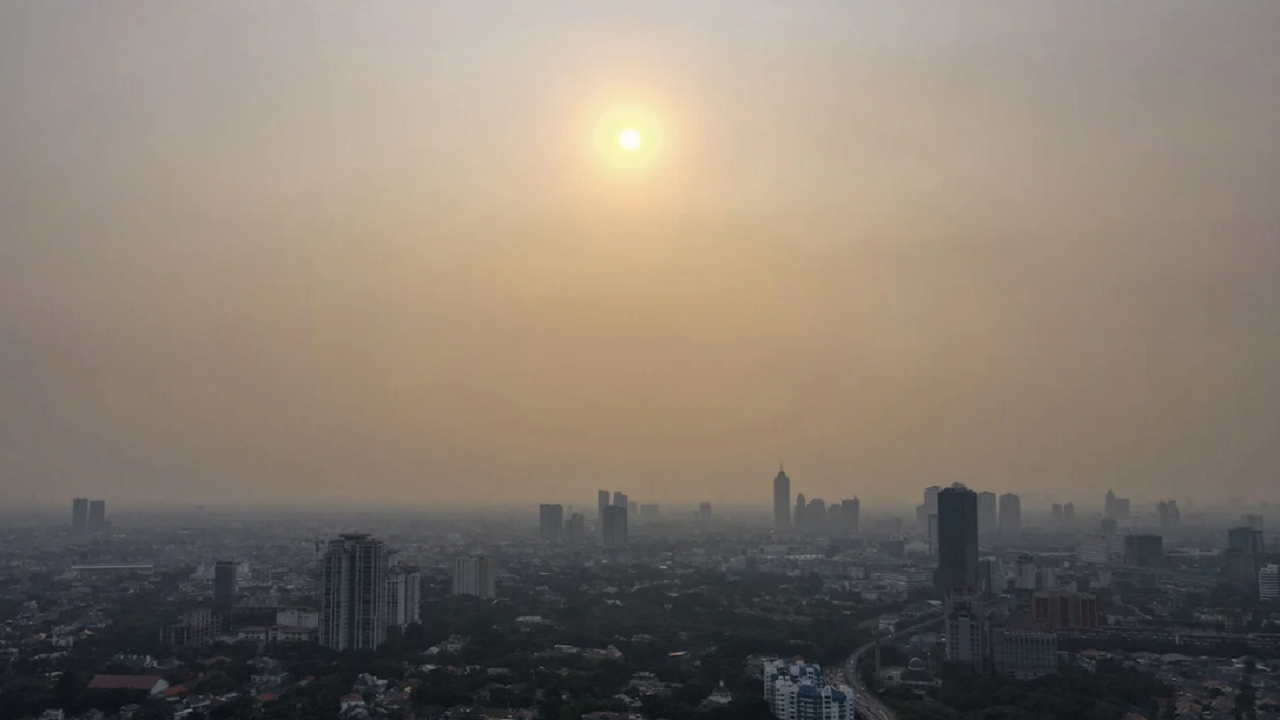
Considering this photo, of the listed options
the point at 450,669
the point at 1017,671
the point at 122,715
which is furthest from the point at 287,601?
the point at 1017,671

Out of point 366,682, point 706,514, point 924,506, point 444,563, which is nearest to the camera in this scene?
point 366,682

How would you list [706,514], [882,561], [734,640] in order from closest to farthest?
[734,640] → [882,561] → [706,514]

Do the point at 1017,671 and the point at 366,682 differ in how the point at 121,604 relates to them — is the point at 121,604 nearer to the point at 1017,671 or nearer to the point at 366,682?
the point at 366,682

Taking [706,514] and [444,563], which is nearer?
[444,563]

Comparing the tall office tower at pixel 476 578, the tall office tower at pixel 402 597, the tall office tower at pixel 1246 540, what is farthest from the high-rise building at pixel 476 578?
the tall office tower at pixel 1246 540

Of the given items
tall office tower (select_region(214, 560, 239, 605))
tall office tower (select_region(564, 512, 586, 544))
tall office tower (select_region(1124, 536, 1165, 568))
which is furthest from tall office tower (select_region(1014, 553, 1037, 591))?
tall office tower (select_region(564, 512, 586, 544))

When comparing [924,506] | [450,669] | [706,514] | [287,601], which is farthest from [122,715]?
[706,514]

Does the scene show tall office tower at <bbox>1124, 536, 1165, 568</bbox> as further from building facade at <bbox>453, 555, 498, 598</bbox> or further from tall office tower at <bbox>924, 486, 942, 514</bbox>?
building facade at <bbox>453, 555, 498, 598</bbox>
